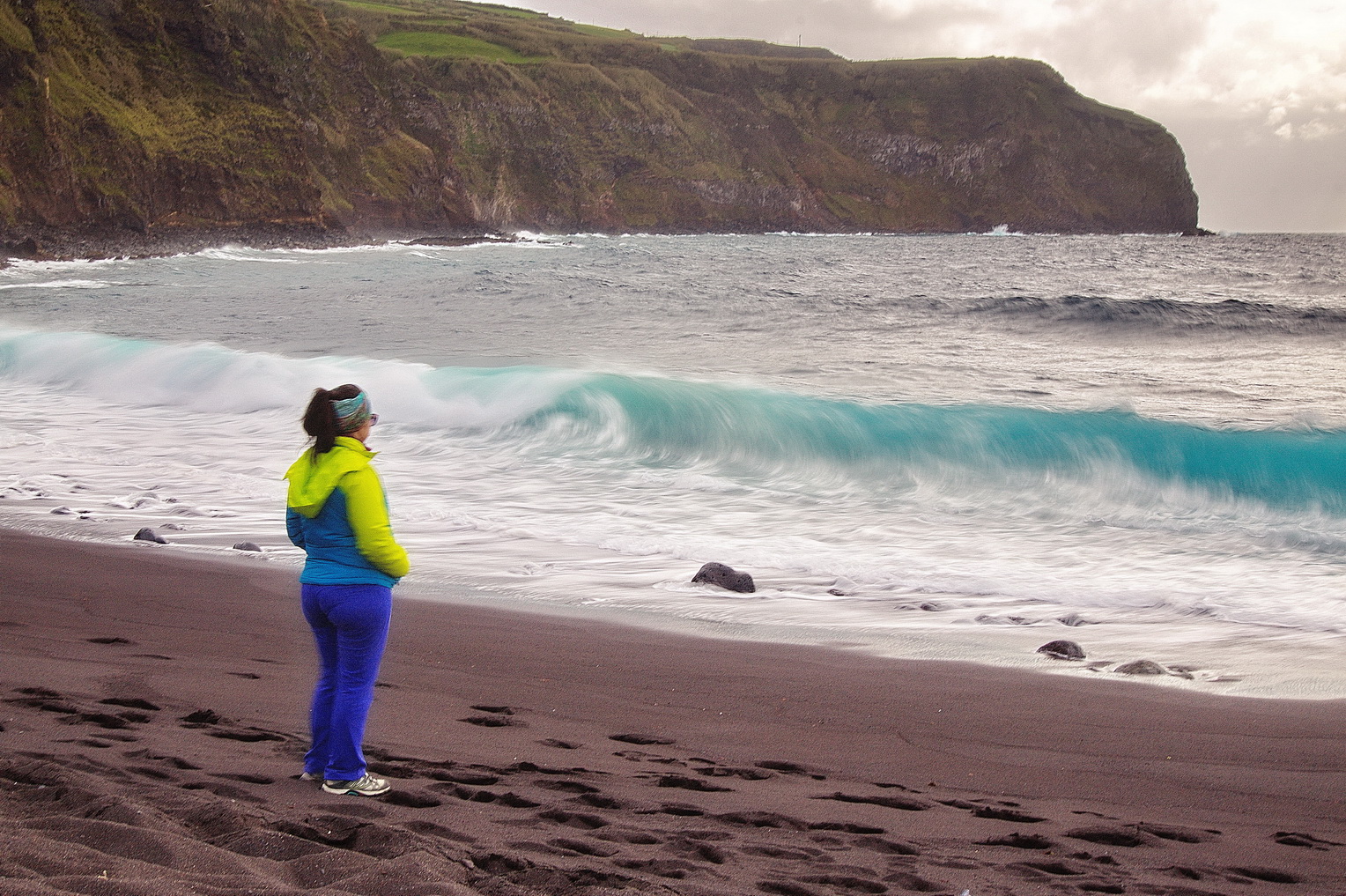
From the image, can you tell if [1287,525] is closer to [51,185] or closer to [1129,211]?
[51,185]

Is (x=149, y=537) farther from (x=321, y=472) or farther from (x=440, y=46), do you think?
(x=440, y=46)

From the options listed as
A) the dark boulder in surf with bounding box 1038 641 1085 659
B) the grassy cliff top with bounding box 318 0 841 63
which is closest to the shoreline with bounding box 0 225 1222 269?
the dark boulder in surf with bounding box 1038 641 1085 659

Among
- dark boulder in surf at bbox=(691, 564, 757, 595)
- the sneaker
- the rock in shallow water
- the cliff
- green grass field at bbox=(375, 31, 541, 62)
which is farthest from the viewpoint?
green grass field at bbox=(375, 31, 541, 62)

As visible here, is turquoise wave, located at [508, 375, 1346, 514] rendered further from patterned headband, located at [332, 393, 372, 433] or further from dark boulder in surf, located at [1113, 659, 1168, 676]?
patterned headband, located at [332, 393, 372, 433]

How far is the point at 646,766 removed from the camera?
365 centimetres

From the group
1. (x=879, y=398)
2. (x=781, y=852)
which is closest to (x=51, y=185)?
(x=879, y=398)

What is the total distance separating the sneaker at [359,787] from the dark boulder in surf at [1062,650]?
3.46m

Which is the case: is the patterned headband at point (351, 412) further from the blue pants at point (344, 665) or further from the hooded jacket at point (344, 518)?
the blue pants at point (344, 665)

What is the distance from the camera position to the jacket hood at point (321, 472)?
3320mm

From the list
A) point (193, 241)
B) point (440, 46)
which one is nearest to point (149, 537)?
point (193, 241)

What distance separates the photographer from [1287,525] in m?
8.73

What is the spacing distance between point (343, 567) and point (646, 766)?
1.27 m

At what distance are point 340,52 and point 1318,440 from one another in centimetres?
7981

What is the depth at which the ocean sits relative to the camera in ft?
20.5
